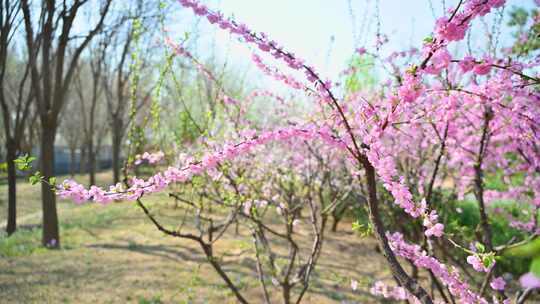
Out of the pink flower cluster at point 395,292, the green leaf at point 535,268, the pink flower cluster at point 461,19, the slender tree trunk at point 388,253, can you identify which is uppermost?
the pink flower cluster at point 461,19

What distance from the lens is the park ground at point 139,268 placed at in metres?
4.53

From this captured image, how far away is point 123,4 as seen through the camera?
1098 cm

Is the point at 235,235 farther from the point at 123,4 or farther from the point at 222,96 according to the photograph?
the point at 123,4

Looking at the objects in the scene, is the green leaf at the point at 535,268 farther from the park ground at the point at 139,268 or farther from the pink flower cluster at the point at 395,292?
the park ground at the point at 139,268

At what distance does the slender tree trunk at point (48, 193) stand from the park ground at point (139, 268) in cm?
20

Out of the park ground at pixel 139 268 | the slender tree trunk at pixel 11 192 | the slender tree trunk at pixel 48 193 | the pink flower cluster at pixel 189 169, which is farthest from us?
the slender tree trunk at pixel 11 192

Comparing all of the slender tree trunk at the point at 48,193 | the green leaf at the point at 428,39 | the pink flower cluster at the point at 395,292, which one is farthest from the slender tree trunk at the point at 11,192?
the green leaf at the point at 428,39

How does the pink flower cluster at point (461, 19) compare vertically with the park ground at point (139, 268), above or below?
above

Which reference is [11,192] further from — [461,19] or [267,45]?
[461,19]

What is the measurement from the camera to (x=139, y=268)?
5445 mm

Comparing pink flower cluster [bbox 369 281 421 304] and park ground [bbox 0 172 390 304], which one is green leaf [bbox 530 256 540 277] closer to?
pink flower cluster [bbox 369 281 421 304]

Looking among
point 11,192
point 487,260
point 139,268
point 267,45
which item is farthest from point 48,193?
point 487,260

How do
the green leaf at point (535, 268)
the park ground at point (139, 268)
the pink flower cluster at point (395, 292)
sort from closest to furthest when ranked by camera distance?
the green leaf at point (535, 268), the pink flower cluster at point (395, 292), the park ground at point (139, 268)

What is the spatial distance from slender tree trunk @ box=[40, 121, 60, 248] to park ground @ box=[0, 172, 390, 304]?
203 mm
